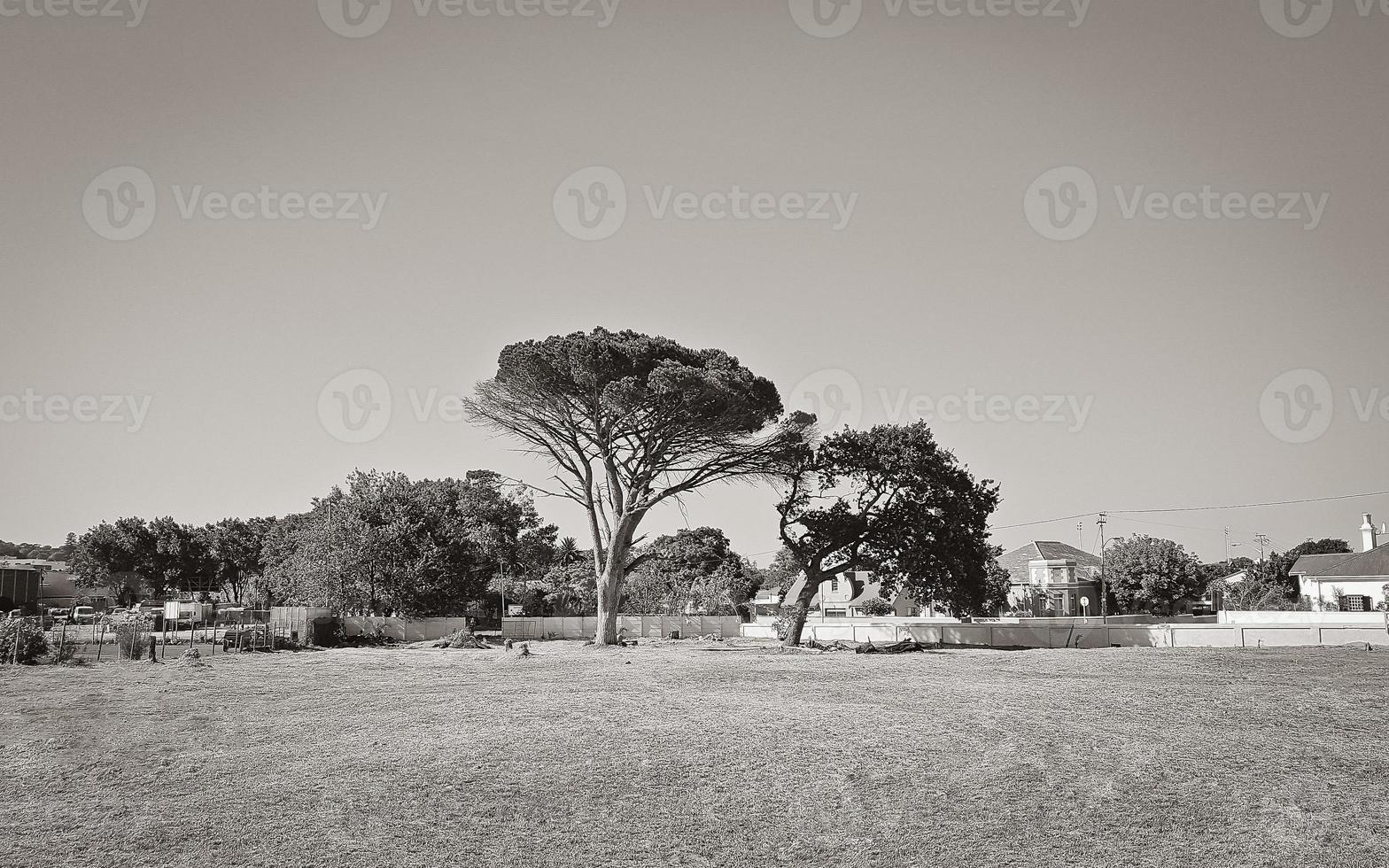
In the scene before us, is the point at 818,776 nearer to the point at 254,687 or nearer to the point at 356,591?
the point at 254,687

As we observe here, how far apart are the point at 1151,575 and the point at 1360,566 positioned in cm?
1527

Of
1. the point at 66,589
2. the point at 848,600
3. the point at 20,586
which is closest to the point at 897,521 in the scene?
the point at 848,600

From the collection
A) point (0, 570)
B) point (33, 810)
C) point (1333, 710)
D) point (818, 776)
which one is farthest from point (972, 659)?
point (0, 570)

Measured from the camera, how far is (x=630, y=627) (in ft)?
173

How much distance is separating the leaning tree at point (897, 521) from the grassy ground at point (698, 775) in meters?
17.0

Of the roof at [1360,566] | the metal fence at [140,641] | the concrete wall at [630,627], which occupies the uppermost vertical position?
the roof at [1360,566]

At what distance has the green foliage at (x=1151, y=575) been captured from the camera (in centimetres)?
7588

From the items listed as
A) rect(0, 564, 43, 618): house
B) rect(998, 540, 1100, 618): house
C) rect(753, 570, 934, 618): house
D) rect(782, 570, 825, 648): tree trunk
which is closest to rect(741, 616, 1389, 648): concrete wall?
rect(782, 570, 825, 648): tree trunk

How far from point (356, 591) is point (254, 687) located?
101ft

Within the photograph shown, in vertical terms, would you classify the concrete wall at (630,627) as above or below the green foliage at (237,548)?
below

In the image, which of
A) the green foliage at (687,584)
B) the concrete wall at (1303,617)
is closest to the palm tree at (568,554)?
the green foliage at (687,584)

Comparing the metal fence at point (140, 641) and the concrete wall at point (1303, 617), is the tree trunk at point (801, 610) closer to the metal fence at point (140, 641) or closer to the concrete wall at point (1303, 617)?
the metal fence at point (140, 641)

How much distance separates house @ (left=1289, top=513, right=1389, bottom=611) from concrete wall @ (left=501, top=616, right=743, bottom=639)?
3842 cm

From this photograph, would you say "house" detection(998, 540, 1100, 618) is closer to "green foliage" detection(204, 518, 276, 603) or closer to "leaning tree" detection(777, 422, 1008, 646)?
"leaning tree" detection(777, 422, 1008, 646)
